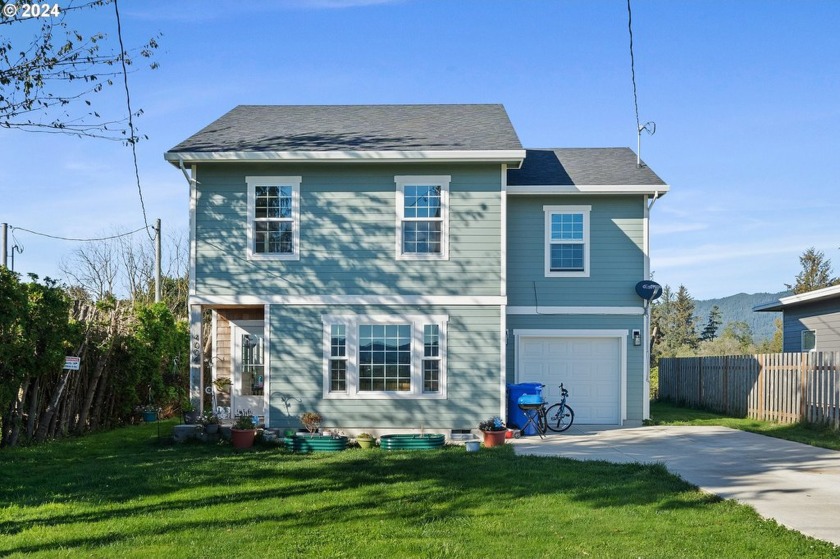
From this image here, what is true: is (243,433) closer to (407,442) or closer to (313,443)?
(313,443)

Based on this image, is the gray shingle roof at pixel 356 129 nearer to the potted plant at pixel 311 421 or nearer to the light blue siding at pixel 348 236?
the light blue siding at pixel 348 236

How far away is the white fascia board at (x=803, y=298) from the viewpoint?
859 inches

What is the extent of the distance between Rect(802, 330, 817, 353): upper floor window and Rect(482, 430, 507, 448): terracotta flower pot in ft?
49.4

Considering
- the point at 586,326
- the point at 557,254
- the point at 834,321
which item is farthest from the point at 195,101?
the point at 834,321

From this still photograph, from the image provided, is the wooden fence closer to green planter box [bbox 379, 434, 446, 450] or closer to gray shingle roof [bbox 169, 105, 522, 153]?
gray shingle roof [bbox 169, 105, 522, 153]

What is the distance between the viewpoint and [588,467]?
36.3 ft

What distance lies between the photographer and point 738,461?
11.9 m

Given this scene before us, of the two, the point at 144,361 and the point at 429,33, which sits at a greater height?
the point at 429,33

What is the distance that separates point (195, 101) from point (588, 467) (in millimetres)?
10548

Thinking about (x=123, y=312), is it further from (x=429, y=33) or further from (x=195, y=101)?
(x=429, y=33)

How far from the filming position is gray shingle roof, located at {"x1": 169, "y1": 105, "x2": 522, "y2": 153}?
15.2 m

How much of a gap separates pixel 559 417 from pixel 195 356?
23.4 ft

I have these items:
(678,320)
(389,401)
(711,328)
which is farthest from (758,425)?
(711,328)

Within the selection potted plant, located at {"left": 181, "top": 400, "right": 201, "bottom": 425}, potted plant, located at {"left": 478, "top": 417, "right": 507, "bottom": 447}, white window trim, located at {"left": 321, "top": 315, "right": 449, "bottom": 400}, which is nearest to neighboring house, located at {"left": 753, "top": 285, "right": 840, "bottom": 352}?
potted plant, located at {"left": 478, "top": 417, "right": 507, "bottom": 447}
